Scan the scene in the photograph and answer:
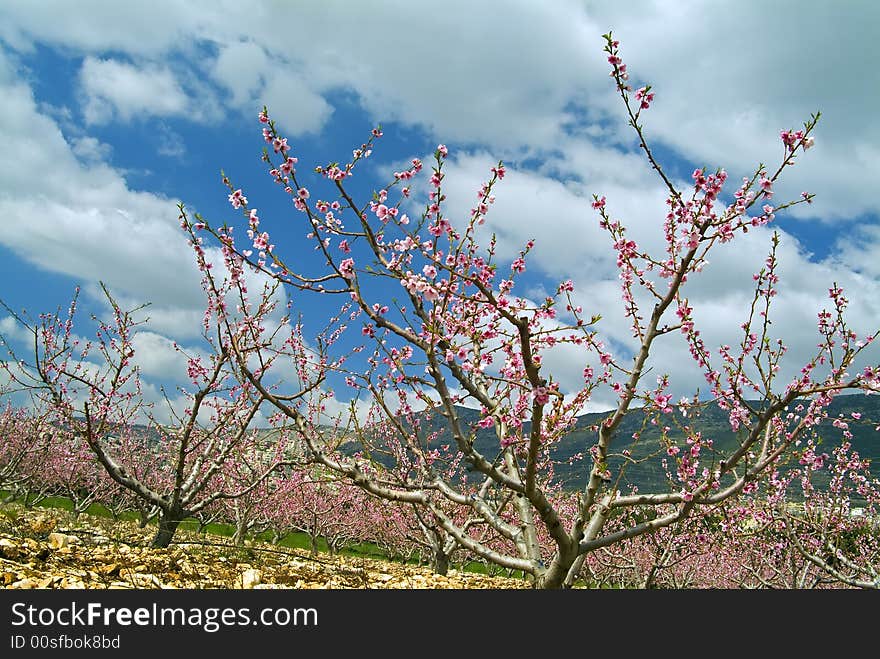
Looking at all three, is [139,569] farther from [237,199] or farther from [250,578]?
[237,199]

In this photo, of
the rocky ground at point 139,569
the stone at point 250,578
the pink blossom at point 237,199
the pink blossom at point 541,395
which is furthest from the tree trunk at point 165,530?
the pink blossom at point 541,395

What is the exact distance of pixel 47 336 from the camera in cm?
991

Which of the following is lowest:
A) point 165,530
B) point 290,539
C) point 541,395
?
point 290,539

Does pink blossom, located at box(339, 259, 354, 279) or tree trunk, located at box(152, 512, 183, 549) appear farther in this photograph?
tree trunk, located at box(152, 512, 183, 549)

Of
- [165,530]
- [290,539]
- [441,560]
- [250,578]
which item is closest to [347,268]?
[250,578]

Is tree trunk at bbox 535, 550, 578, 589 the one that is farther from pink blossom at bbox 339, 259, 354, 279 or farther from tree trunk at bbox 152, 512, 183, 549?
tree trunk at bbox 152, 512, 183, 549

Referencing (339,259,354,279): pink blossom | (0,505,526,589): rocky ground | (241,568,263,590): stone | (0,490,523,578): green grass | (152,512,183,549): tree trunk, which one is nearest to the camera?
(339,259,354,279): pink blossom

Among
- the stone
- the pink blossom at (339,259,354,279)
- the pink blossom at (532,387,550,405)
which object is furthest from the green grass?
the pink blossom at (532,387,550,405)

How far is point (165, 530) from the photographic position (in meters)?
9.85

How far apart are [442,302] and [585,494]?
2.39 metres

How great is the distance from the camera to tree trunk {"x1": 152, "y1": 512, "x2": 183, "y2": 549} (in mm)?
9586

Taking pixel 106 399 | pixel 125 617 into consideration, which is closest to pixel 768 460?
pixel 125 617

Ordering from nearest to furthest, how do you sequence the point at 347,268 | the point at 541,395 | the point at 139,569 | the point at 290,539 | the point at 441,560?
the point at 541,395 → the point at 347,268 → the point at 139,569 → the point at 441,560 → the point at 290,539

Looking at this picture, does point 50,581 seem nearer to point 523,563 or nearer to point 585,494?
point 523,563
